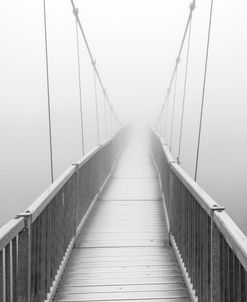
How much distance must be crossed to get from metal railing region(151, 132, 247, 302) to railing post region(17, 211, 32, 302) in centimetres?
115

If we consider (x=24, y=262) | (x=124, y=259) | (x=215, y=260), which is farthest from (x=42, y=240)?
(x=124, y=259)

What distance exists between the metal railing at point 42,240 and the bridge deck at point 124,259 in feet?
0.60

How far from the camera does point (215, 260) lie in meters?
3.72

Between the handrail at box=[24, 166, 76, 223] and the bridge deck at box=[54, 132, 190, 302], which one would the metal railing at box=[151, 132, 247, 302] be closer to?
the bridge deck at box=[54, 132, 190, 302]

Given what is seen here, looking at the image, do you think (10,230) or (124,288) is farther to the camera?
(124,288)

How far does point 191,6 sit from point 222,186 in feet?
205

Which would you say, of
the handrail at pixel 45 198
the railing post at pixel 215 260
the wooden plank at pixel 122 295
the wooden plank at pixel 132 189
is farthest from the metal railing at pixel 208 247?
the wooden plank at pixel 132 189

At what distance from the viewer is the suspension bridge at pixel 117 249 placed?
3473mm

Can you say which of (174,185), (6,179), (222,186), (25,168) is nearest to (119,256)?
(174,185)

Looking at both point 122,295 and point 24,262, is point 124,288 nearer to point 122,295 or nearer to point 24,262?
point 122,295

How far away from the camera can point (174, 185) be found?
21.1 ft

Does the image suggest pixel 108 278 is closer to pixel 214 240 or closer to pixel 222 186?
pixel 214 240

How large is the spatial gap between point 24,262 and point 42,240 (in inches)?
26.6

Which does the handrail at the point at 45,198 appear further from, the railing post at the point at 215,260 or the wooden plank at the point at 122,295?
the railing post at the point at 215,260
